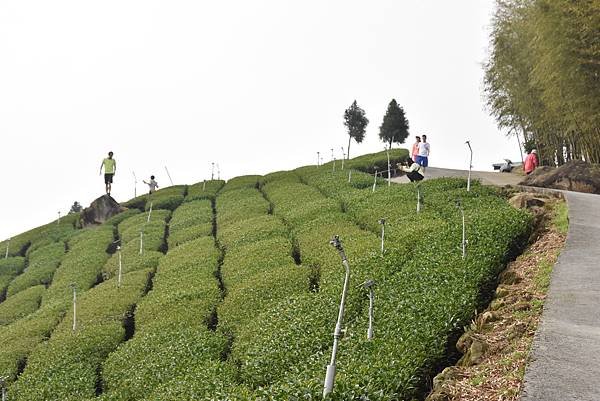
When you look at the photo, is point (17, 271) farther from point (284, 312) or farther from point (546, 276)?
point (546, 276)

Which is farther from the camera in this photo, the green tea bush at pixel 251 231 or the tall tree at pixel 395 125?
the tall tree at pixel 395 125

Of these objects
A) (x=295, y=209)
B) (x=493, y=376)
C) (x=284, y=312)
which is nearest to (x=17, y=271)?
(x=295, y=209)

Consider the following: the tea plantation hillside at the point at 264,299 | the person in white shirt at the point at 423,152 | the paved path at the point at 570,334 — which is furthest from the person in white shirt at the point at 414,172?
the paved path at the point at 570,334

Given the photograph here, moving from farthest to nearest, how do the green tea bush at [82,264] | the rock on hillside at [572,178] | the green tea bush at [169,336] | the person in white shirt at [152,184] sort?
the person in white shirt at [152,184]
the green tea bush at [82,264]
the rock on hillside at [572,178]
the green tea bush at [169,336]

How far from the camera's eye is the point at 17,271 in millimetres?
41125

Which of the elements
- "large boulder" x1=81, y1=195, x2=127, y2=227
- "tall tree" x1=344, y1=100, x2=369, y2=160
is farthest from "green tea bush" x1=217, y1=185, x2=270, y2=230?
"tall tree" x1=344, y1=100, x2=369, y2=160

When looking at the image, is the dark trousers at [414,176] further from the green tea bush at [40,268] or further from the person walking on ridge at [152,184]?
the person walking on ridge at [152,184]

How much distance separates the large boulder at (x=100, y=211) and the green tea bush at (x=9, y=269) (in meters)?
6.24

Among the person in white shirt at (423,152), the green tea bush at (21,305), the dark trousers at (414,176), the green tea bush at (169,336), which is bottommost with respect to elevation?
the green tea bush at (21,305)

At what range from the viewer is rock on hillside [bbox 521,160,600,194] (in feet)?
99.8

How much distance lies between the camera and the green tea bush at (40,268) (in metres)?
35.7

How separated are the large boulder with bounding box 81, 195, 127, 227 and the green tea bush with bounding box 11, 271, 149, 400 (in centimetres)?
2184

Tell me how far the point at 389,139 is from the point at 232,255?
49.6 metres

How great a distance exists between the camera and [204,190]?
52.2 meters
